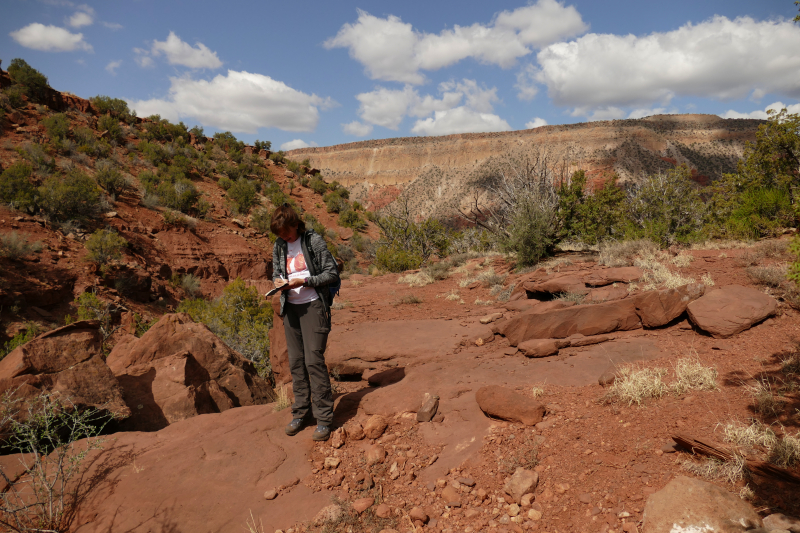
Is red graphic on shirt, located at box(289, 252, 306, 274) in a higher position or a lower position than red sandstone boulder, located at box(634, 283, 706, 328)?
higher

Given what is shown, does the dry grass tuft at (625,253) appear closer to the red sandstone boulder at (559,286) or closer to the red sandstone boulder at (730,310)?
the red sandstone boulder at (559,286)

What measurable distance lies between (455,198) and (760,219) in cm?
4880

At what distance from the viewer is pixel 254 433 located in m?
3.93

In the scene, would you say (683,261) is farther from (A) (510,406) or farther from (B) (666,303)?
(A) (510,406)

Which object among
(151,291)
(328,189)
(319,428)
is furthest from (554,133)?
(319,428)

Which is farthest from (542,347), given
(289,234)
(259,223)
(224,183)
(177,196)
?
(224,183)

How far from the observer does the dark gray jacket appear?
3.74 meters

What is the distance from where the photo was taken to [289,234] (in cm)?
390

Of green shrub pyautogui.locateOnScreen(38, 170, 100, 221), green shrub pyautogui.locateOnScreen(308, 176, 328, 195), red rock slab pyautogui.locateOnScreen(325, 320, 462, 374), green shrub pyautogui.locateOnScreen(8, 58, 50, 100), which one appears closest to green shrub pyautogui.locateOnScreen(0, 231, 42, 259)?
green shrub pyautogui.locateOnScreen(38, 170, 100, 221)

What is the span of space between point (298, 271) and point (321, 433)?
155 cm

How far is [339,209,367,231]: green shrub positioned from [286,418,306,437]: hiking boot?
26.3m

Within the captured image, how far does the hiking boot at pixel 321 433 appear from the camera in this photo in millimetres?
3715

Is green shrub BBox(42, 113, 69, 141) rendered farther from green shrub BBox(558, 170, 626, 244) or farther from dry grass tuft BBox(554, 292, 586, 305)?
dry grass tuft BBox(554, 292, 586, 305)

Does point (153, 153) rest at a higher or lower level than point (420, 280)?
higher
